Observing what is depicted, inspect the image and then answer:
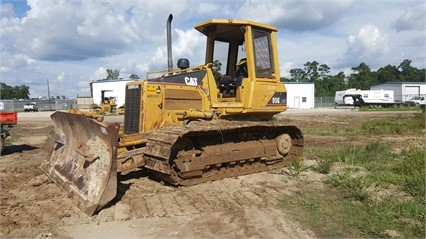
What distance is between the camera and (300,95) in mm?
66938

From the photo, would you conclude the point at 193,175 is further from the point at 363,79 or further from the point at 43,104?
the point at 363,79

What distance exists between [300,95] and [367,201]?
6218 centimetres

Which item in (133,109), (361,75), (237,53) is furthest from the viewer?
(361,75)

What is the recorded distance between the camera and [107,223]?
555 cm

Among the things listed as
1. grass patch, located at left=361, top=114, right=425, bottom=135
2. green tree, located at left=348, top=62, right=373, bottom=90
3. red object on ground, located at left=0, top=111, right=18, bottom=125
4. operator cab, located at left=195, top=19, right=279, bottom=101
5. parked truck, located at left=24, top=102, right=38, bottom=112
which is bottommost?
grass patch, located at left=361, top=114, right=425, bottom=135

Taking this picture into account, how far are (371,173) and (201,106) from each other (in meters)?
3.60

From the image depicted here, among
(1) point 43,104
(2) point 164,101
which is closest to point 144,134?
(2) point 164,101

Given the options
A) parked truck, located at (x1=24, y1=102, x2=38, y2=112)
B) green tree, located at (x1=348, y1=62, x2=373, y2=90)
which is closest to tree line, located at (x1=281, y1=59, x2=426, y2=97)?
green tree, located at (x1=348, y1=62, x2=373, y2=90)

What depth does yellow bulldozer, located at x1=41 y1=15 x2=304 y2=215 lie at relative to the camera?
6.95 metres

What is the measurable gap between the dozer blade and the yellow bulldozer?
0.06ft

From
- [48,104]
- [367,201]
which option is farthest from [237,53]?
[48,104]

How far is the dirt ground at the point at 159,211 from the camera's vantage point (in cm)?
518

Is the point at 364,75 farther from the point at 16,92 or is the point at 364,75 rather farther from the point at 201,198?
the point at 201,198

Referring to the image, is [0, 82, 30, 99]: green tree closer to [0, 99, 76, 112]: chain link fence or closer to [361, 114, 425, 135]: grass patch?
[0, 99, 76, 112]: chain link fence
